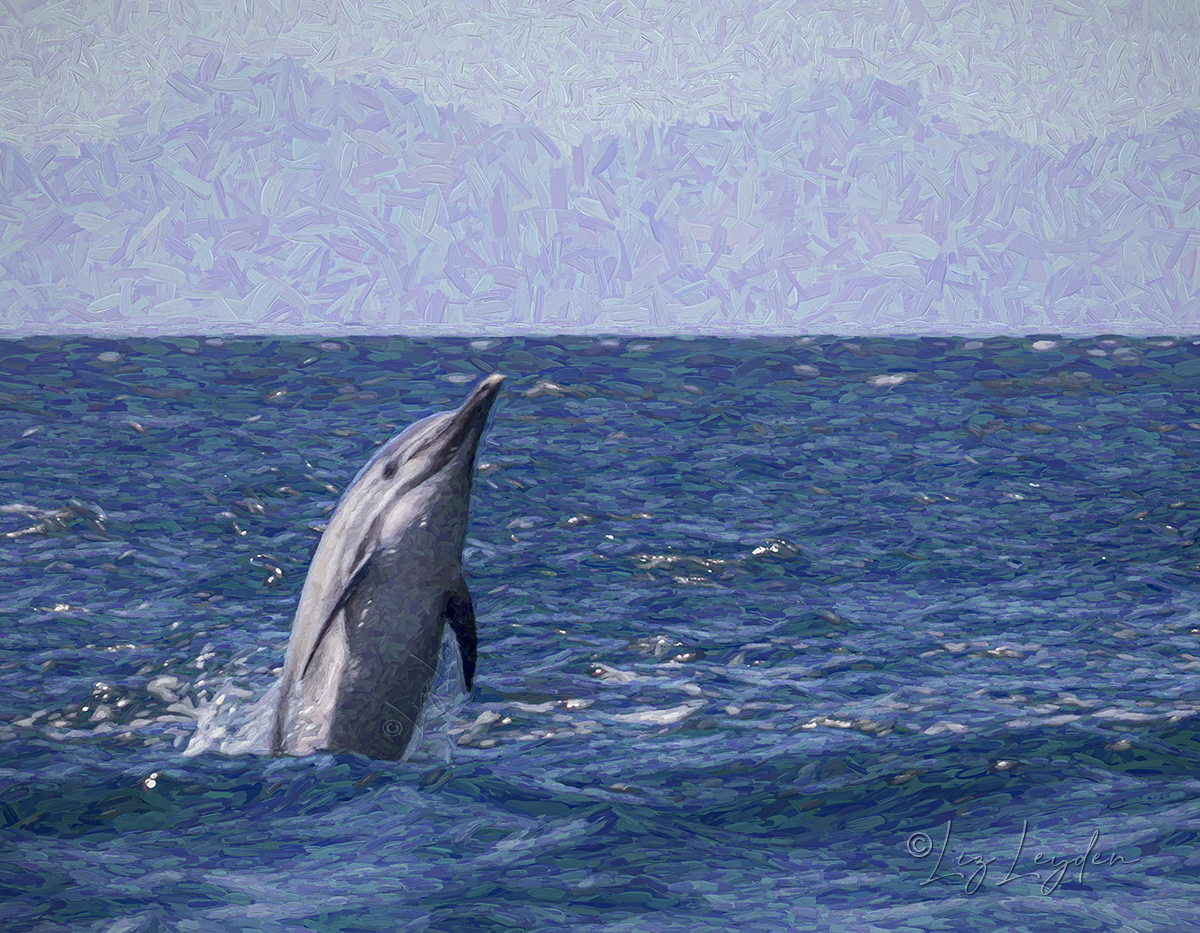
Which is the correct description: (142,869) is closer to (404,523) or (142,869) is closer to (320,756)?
(320,756)

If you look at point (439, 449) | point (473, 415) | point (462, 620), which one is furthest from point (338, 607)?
point (473, 415)

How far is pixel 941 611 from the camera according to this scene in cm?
759

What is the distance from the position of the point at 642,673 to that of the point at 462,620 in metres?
1.85

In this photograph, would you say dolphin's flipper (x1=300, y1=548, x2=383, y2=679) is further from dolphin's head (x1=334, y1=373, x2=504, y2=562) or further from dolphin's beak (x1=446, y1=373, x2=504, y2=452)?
dolphin's beak (x1=446, y1=373, x2=504, y2=452)

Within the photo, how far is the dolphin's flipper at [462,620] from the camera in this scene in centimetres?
458

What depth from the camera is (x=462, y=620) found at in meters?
4.59

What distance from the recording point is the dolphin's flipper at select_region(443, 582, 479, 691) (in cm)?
→ 458

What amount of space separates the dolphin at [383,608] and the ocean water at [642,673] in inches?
8.0

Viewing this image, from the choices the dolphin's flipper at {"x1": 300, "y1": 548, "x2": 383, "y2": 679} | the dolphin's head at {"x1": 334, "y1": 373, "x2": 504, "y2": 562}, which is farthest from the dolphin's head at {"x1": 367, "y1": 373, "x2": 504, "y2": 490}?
the dolphin's flipper at {"x1": 300, "y1": 548, "x2": 383, "y2": 679}

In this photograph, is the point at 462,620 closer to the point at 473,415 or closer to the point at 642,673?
the point at 473,415

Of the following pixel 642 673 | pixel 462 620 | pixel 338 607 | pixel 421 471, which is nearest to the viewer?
pixel 338 607

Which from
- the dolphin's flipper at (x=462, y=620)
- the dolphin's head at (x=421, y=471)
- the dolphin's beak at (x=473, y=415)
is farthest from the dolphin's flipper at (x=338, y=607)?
the dolphin's beak at (x=473, y=415)

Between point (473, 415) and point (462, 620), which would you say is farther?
point (473, 415)

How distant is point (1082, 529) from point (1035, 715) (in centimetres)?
537
